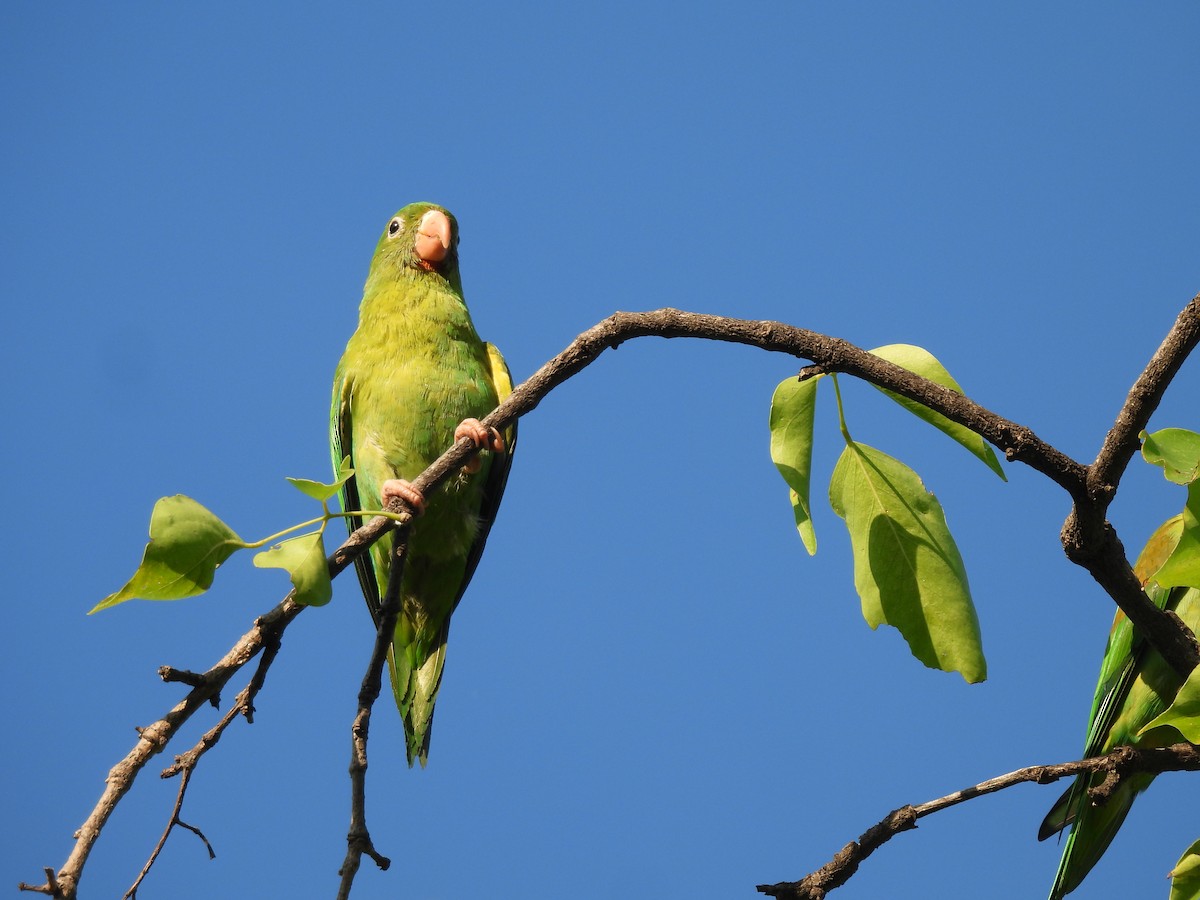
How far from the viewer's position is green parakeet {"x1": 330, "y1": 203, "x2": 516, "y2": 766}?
409 centimetres

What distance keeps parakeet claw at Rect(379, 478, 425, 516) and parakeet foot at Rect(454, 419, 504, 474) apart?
0.18m

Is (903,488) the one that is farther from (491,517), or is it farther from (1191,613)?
(491,517)

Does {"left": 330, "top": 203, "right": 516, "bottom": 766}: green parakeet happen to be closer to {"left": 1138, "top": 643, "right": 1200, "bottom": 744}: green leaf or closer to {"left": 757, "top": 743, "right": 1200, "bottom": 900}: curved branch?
{"left": 757, "top": 743, "right": 1200, "bottom": 900}: curved branch

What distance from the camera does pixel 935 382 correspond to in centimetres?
180

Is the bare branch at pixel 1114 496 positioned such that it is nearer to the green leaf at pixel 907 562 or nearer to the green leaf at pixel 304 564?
the green leaf at pixel 907 562

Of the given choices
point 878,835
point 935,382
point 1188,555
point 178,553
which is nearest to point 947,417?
point 935,382

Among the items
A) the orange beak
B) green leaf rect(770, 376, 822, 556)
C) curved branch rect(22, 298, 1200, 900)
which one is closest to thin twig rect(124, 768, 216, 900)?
curved branch rect(22, 298, 1200, 900)

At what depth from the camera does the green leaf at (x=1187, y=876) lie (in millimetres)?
1739

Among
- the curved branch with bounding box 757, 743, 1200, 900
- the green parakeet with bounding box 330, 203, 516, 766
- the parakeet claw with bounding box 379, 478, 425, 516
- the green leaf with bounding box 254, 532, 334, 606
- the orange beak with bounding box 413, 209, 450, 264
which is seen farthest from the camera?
the orange beak with bounding box 413, 209, 450, 264

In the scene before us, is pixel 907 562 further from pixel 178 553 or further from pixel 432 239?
pixel 432 239

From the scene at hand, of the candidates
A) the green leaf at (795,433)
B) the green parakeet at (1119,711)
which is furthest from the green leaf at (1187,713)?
the green parakeet at (1119,711)

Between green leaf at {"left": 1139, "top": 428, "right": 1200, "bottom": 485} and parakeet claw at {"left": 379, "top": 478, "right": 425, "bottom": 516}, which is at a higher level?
parakeet claw at {"left": 379, "top": 478, "right": 425, "bottom": 516}

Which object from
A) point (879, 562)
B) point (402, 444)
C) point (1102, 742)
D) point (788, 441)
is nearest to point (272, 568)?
point (788, 441)

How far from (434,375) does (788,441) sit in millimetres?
2491
